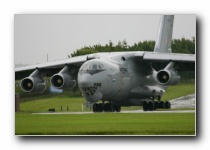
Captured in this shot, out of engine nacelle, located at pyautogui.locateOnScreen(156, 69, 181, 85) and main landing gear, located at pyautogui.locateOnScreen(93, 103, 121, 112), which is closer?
main landing gear, located at pyautogui.locateOnScreen(93, 103, 121, 112)

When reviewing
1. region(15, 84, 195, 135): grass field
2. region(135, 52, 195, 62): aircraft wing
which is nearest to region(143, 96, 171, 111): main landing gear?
region(15, 84, 195, 135): grass field

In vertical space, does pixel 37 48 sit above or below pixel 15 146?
above

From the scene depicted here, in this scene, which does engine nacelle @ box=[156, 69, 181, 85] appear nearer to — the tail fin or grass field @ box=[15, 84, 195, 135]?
grass field @ box=[15, 84, 195, 135]

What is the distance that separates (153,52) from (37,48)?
2.48m

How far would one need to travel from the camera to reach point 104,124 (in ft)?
94.8

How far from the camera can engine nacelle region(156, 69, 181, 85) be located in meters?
30.0

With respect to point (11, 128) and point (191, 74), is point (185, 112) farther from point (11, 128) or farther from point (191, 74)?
point (11, 128)

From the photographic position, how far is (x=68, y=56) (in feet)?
98.2

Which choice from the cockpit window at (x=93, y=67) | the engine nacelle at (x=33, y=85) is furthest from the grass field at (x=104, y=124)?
the cockpit window at (x=93, y=67)

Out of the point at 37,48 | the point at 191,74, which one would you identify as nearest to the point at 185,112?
the point at 191,74

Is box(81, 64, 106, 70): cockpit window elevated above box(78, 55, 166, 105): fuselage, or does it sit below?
above

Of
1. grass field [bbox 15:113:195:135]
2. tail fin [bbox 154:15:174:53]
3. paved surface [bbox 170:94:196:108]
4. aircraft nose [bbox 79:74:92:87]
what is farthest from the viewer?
aircraft nose [bbox 79:74:92:87]

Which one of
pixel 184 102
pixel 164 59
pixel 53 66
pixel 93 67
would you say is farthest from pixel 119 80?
pixel 184 102

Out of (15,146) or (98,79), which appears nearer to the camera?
(15,146)
